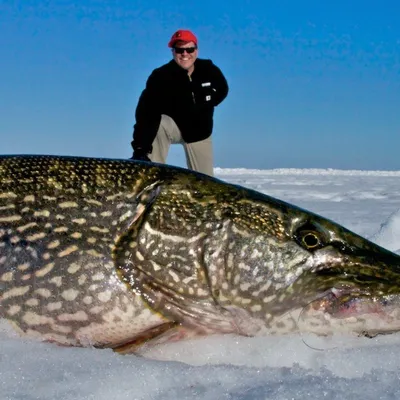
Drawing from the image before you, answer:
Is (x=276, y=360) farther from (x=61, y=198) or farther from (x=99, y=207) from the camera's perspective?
(x=61, y=198)

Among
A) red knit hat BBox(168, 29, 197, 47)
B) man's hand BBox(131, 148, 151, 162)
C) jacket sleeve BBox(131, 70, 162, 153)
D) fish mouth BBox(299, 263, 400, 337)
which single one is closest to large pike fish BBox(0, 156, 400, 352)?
fish mouth BBox(299, 263, 400, 337)

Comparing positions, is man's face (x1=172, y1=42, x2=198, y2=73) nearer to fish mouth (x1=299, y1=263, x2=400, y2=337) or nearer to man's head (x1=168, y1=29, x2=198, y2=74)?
man's head (x1=168, y1=29, x2=198, y2=74)

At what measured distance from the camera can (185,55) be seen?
6.27 m

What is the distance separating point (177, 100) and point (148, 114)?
1.14ft

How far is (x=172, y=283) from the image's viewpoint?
8.10 feet

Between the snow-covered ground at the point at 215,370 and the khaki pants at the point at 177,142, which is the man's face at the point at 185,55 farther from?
the snow-covered ground at the point at 215,370

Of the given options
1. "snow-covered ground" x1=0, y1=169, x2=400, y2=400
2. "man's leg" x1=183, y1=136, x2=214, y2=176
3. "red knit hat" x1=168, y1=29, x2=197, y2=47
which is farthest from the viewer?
"man's leg" x1=183, y1=136, x2=214, y2=176

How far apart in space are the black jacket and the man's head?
0.09 m

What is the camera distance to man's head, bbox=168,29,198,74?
6188 millimetres

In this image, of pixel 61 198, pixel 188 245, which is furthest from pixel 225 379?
pixel 61 198

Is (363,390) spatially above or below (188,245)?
below

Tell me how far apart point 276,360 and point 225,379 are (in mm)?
357

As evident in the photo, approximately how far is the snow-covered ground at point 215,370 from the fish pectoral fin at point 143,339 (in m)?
0.05

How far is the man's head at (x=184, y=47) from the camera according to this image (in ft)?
20.3
